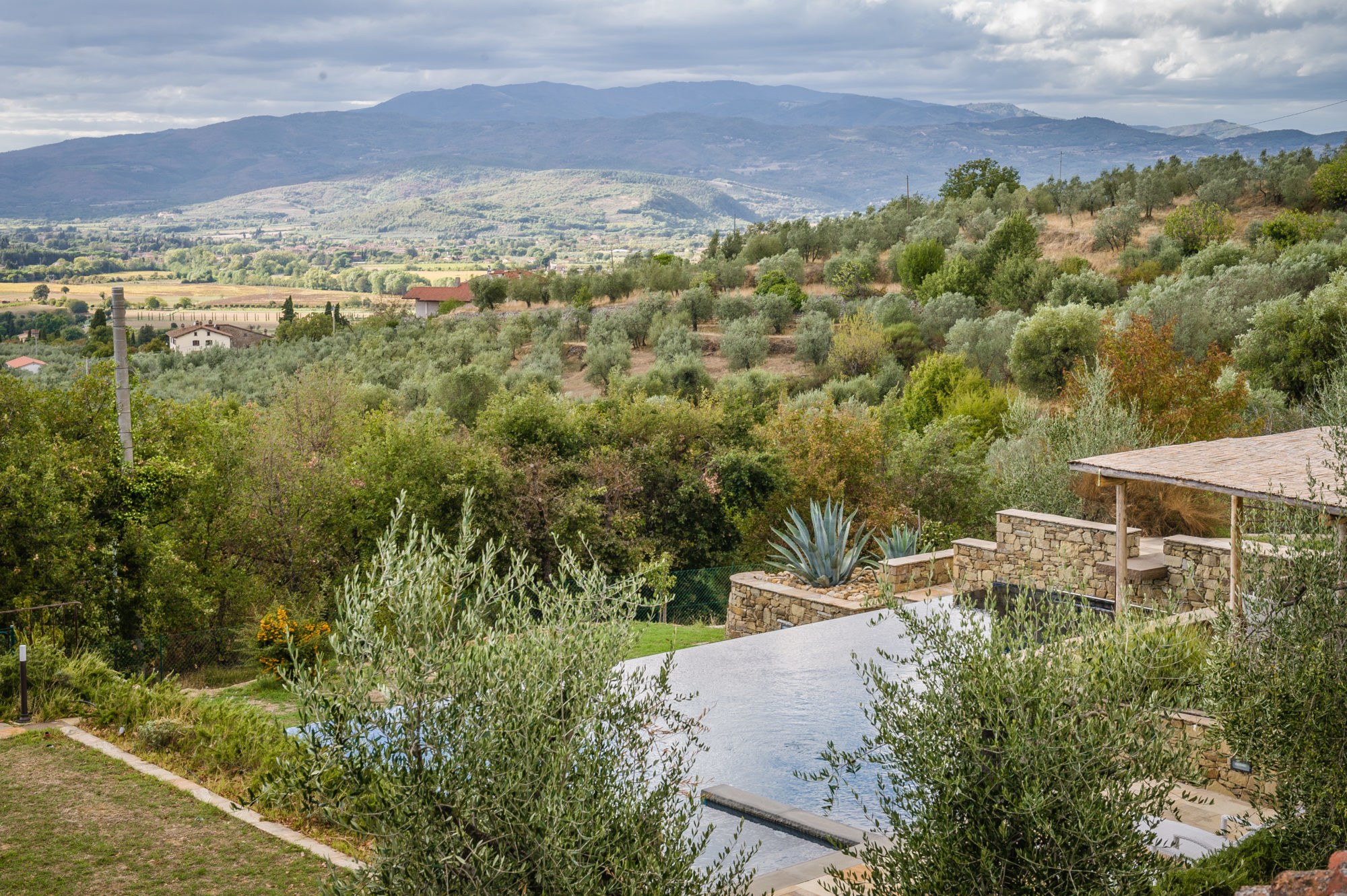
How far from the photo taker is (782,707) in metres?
9.96

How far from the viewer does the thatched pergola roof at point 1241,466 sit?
858 cm

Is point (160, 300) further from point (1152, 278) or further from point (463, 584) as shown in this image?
point (463, 584)

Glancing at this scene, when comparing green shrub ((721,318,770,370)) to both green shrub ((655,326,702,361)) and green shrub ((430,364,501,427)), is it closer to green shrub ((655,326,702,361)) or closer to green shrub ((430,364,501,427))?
green shrub ((655,326,702,361))

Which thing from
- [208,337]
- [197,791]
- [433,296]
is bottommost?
[197,791]

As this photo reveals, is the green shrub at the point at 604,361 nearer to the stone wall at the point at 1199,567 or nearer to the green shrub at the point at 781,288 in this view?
the green shrub at the point at 781,288

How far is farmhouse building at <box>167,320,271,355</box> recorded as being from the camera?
189 ft

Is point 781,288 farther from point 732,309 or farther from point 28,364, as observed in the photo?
point 28,364

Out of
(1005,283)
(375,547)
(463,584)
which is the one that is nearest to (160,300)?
(1005,283)

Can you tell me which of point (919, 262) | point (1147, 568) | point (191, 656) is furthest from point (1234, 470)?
point (919, 262)

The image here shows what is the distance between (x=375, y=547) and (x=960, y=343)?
21.1m

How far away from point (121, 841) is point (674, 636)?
7086 millimetres

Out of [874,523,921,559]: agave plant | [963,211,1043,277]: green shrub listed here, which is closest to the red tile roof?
[963,211,1043,277]: green shrub

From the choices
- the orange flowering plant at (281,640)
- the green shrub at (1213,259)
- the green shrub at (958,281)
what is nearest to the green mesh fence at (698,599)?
the orange flowering plant at (281,640)

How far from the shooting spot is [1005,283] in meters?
35.4
